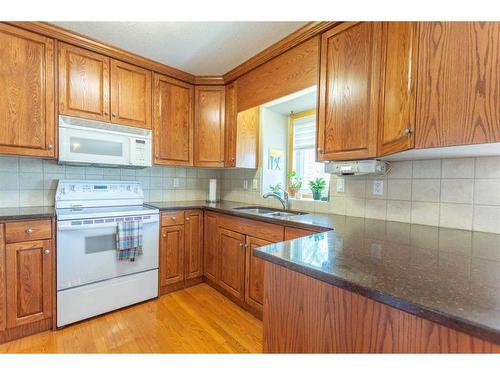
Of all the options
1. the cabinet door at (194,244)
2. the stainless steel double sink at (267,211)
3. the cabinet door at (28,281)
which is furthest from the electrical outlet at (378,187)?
the cabinet door at (28,281)

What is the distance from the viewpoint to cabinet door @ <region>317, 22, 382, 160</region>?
4.57 feet

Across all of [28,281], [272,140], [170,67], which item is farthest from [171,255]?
[170,67]

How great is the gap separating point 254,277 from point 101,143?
5.70ft

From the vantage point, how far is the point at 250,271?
6.72 ft

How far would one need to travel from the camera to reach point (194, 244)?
256 centimetres

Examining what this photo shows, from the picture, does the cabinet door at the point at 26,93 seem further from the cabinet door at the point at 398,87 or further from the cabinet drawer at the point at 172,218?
the cabinet door at the point at 398,87

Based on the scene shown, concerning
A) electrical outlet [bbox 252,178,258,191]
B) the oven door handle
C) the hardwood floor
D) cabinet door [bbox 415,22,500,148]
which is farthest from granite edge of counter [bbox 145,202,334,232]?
the hardwood floor

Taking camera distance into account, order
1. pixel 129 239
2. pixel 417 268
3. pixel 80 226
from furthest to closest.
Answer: pixel 129 239 < pixel 80 226 < pixel 417 268

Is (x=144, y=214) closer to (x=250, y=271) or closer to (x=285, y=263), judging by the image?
(x=250, y=271)

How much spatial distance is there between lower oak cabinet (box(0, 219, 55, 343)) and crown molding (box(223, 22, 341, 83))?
6.69ft

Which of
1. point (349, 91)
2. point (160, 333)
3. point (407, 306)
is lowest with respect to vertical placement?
point (160, 333)

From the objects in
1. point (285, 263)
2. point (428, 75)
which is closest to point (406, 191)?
point (428, 75)

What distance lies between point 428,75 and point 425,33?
6.4 inches

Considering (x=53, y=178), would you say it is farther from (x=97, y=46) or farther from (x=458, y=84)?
(x=458, y=84)
